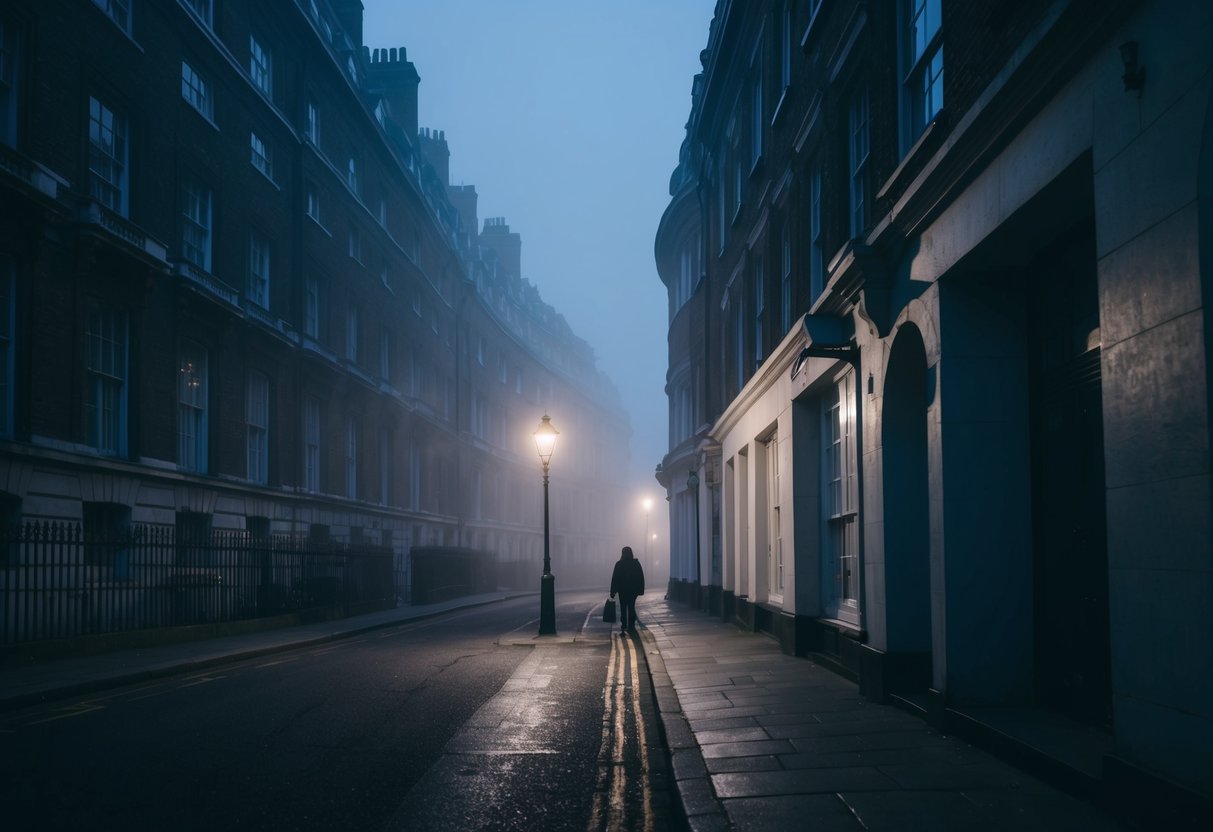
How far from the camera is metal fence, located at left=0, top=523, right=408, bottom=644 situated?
14781 millimetres

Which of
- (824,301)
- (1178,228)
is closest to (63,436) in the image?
(824,301)

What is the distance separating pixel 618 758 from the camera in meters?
7.57

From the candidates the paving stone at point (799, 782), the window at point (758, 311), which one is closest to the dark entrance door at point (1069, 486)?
the paving stone at point (799, 782)

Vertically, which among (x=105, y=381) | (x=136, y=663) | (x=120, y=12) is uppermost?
(x=120, y=12)

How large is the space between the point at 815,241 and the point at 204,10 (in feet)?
55.9

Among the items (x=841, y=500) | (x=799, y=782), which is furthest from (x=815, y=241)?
(x=799, y=782)

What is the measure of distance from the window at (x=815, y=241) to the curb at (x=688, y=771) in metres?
5.78

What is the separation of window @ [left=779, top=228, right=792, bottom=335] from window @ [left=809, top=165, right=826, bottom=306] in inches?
53.7

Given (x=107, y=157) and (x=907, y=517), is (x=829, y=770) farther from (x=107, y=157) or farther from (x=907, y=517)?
(x=107, y=157)

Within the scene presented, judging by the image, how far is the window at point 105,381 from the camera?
19.4 m

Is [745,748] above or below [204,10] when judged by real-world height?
below

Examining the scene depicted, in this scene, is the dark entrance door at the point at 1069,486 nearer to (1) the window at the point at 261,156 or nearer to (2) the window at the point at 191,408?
(2) the window at the point at 191,408

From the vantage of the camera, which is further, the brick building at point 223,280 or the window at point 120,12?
the window at point 120,12

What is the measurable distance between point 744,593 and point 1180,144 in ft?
51.1
